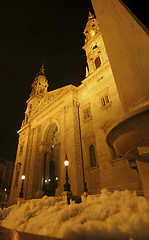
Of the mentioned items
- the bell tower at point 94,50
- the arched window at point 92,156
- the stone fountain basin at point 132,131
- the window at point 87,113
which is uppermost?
the bell tower at point 94,50

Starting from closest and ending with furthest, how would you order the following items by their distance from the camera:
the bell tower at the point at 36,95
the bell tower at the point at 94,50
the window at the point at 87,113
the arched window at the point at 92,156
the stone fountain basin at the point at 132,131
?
the stone fountain basin at the point at 132,131
the arched window at the point at 92,156
the window at the point at 87,113
the bell tower at the point at 94,50
the bell tower at the point at 36,95

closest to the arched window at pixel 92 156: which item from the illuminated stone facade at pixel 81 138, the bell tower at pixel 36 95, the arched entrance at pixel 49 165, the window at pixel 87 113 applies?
the illuminated stone facade at pixel 81 138

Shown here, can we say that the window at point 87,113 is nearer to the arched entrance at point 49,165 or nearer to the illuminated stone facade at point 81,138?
the illuminated stone facade at point 81,138

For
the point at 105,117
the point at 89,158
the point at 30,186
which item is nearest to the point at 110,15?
the point at 105,117

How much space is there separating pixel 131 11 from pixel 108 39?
2.97 feet

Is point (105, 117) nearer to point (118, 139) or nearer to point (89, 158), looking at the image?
point (89, 158)

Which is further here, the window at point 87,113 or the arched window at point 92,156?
the window at point 87,113

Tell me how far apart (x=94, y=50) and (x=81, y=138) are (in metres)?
13.5

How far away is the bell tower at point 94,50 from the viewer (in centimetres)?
1884

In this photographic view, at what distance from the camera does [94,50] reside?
19781 millimetres

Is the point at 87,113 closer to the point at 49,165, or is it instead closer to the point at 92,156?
the point at 92,156

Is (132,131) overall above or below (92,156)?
below

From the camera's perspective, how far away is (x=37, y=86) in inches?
1298

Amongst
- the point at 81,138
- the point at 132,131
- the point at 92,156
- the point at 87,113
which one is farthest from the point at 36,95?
the point at 132,131
